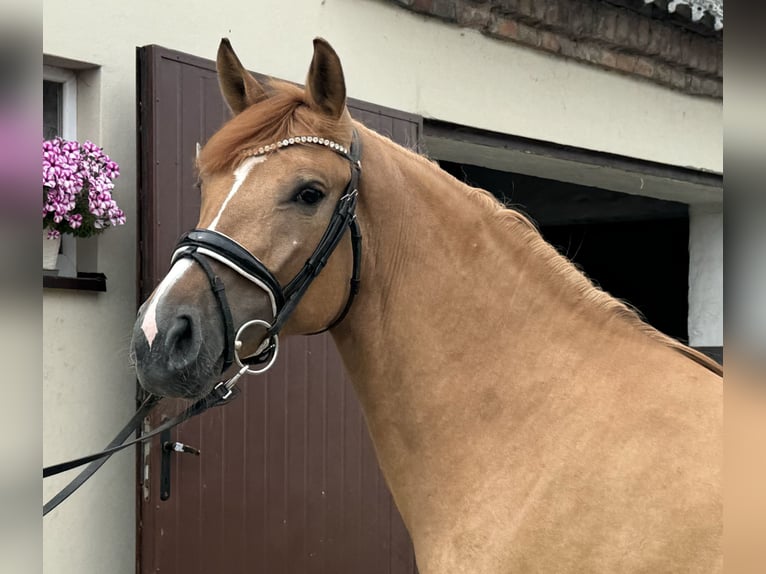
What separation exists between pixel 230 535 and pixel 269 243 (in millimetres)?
1856

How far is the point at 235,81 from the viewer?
2.14 m

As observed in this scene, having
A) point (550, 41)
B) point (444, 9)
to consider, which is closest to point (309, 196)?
point (444, 9)

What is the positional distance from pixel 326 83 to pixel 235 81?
31cm

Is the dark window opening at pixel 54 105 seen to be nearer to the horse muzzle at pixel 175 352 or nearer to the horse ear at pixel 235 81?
the horse ear at pixel 235 81

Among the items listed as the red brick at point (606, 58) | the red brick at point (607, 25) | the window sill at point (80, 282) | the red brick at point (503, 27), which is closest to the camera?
the window sill at point (80, 282)

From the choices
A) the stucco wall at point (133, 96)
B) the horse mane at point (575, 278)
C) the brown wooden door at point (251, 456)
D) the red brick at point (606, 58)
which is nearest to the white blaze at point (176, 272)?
the horse mane at point (575, 278)

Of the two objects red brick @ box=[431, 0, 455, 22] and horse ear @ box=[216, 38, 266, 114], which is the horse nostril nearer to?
horse ear @ box=[216, 38, 266, 114]

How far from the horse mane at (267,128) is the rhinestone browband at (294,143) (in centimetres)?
1

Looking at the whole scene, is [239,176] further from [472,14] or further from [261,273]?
[472,14]

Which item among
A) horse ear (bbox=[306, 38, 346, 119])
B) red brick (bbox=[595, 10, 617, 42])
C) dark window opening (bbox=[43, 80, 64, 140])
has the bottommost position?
horse ear (bbox=[306, 38, 346, 119])

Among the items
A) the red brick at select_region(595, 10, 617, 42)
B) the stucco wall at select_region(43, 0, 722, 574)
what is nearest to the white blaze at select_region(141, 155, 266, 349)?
the stucco wall at select_region(43, 0, 722, 574)

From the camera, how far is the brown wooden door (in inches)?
121

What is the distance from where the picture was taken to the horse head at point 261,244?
68.5 inches

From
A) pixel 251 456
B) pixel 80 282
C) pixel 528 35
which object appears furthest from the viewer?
pixel 528 35
